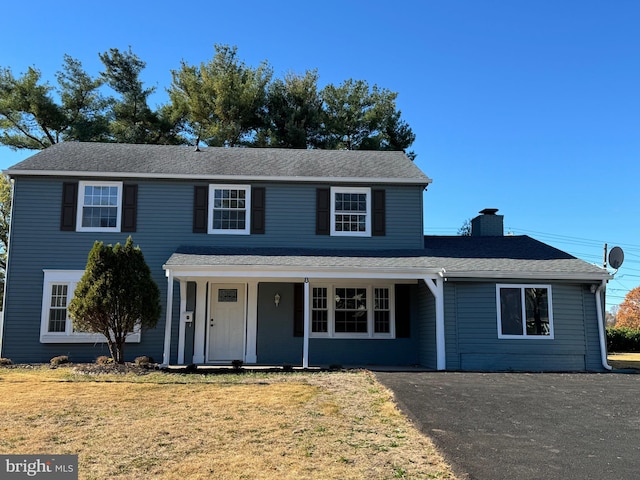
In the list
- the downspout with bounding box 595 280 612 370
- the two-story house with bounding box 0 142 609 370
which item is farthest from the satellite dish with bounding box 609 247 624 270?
the downspout with bounding box 595 280 612 370

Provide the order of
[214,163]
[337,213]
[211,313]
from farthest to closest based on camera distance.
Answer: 1. [214,163]
2. [337,213]
3. [211,313]

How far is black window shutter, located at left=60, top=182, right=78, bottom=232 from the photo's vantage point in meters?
13.8

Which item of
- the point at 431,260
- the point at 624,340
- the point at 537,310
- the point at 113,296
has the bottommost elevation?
the point at 624,340

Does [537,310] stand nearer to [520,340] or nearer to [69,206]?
[520,340]

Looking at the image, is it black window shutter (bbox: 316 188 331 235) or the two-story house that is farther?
black window shutter (bbox: 316 188 331 235)

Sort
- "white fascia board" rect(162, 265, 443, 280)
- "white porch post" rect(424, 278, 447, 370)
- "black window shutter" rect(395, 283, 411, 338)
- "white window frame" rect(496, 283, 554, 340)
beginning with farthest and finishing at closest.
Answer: "black window shutter" rect(395, 283, 411, 338), "white window frame" rect(496, 283, 554, 340), "white porch post" rect(424, 278, 447, 370), "white fascia board" rect(162, 265, 443, 280)

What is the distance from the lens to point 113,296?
36.1ft

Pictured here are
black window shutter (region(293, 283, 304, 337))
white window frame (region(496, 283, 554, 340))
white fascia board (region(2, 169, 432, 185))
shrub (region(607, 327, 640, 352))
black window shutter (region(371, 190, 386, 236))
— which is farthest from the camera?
shrub (region(607, 327, 640, 352))

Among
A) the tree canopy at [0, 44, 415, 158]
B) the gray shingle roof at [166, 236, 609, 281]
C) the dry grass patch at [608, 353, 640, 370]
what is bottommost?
the dry grass patch at [608, 353, 640, 370]

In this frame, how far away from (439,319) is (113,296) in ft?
23.6

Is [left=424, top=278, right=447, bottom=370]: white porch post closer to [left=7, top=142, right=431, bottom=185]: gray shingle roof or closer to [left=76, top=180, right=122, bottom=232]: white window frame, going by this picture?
[left=7, top=142, right=431, bottom=185]: gray shingle roof

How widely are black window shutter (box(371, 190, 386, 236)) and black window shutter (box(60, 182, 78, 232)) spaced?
25.5 ft

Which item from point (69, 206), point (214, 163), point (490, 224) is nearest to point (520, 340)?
point (490, 224)

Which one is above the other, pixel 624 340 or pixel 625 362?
pixel 624 340
